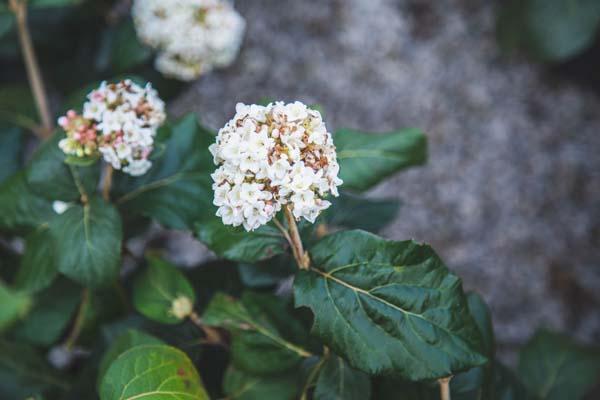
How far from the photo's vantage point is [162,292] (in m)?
1.33

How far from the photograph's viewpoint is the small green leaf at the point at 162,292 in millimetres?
1290

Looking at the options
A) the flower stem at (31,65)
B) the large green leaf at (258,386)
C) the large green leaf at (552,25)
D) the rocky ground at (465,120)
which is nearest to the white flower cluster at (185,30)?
the flower stem at (31,65)

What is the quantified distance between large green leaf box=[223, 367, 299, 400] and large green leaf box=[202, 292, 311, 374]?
67mm

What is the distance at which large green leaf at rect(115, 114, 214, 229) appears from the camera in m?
1.32

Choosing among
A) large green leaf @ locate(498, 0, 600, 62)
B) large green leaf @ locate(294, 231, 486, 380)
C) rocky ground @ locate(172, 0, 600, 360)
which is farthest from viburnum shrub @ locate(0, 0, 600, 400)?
large green leaf @ locate(498, 0, 600, 62)

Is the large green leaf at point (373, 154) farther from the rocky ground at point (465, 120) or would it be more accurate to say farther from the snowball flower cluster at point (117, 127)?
the rocky ground at point (465, 120)

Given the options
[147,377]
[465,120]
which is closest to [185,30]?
[147,377]

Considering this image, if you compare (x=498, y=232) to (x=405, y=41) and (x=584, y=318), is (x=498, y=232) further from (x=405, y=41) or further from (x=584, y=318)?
(x=405, y=41)

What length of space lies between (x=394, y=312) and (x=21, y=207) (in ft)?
2.75

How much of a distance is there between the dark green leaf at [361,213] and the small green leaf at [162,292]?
358mm

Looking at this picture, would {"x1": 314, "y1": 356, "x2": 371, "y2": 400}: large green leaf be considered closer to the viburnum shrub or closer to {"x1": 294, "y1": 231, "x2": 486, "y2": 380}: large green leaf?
the viburnum shrub

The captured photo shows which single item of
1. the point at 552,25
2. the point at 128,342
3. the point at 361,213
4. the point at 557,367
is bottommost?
the point at 128,342

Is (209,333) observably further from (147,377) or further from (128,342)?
(147,377)

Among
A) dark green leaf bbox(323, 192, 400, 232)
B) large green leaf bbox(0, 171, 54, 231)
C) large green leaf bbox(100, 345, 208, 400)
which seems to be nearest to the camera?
large green leaf bbox(100, 345, 208, 400)
